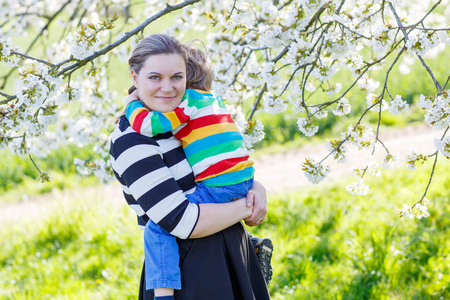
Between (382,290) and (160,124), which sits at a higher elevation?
(160,124)

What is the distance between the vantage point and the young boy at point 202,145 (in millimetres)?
1526

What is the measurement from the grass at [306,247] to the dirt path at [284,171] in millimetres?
403

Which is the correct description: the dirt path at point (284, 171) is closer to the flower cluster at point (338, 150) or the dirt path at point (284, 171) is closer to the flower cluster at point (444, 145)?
the flower cluster at point (338, 150)

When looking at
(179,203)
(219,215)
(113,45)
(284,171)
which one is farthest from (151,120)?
(284,171)

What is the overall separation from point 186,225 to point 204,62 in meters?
0.66

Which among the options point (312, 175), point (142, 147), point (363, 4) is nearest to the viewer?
point (142, 147)

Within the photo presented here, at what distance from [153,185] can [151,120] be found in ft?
0.68

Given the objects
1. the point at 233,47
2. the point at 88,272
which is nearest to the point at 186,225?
the point at 233,47

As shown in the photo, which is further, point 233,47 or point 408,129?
point 408,129

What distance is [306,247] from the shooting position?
357 centimetres

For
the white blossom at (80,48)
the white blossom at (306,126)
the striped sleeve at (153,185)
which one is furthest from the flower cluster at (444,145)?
the white blossom at (80,48)

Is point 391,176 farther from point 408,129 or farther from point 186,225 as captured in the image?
point 186,225

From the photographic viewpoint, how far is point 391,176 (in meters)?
4.67

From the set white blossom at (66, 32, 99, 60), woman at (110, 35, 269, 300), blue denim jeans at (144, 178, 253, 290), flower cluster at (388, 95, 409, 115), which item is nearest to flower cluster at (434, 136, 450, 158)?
flower cluster at (388, 95, 409, 115)
